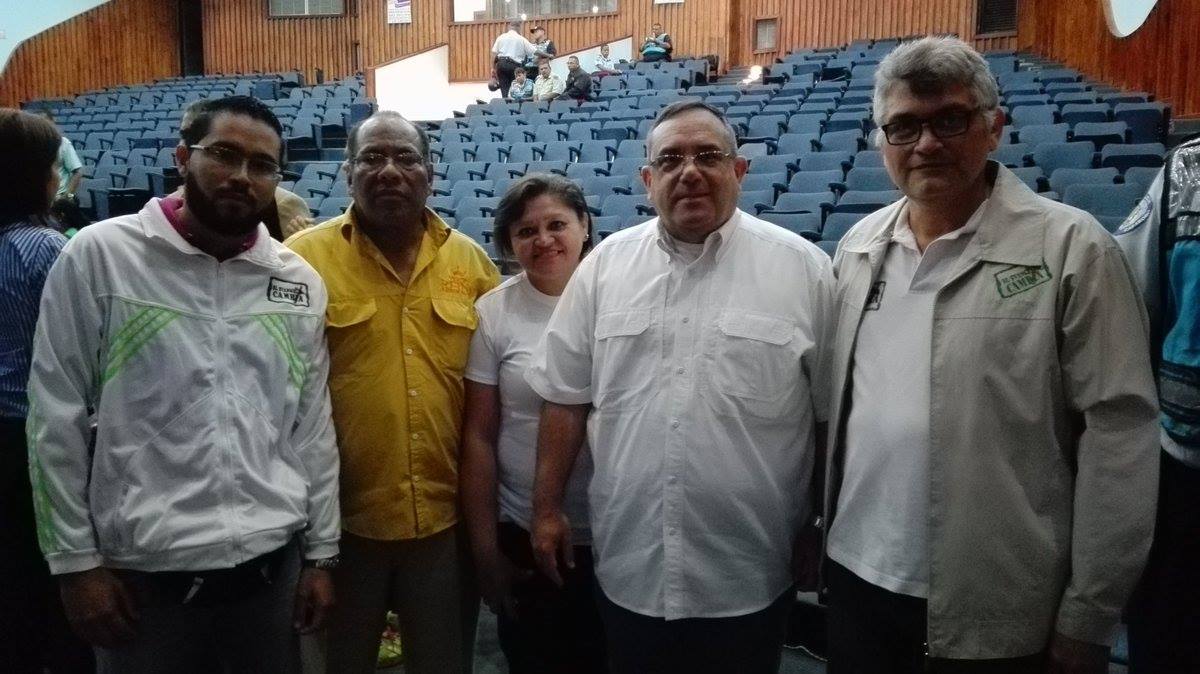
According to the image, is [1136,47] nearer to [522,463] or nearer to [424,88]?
[522,463]

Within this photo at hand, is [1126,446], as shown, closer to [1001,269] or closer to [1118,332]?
[1118,332]

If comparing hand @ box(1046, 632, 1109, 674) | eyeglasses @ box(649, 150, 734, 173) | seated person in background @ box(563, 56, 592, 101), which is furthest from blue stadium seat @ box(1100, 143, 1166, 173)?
seated person in background @ box(563, 56, 592, 101)

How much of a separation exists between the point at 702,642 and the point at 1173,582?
727 mm

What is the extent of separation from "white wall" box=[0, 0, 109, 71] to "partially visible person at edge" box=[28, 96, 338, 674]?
14883mm

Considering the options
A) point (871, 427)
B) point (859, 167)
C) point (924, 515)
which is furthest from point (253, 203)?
point (859, 167)

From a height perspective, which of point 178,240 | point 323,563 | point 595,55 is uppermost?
point 595,55

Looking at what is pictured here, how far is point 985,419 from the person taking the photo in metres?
1.13

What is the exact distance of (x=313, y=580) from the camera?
55.6 inches

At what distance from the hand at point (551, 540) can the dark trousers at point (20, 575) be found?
93cm

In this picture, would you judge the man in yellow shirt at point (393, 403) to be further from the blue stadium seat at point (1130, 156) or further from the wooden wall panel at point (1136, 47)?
the wooden wall panel at point (1136, 47)

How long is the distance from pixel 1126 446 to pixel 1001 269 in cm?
29

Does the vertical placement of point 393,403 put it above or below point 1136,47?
below

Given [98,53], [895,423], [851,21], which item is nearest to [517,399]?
[895,423]

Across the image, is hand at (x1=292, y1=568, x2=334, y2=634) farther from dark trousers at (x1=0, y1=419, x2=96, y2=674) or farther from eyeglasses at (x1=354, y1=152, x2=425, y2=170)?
eyeglasses at (x1=354, y1=152, x2=425, y2=170)
